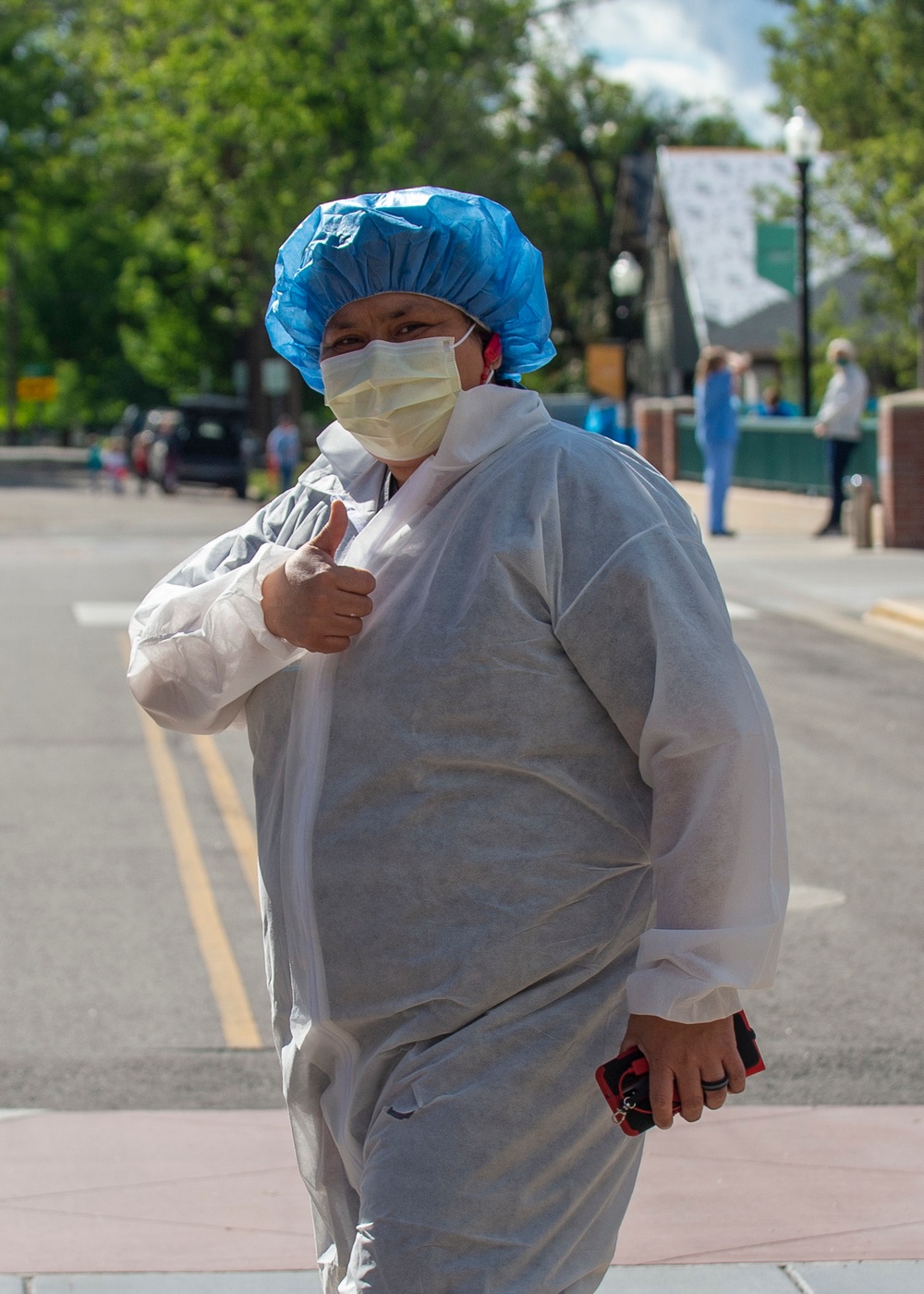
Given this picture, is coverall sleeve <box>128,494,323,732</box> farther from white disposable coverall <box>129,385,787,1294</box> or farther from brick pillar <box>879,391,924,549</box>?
brick pillar <box>879,391,924,549</box>

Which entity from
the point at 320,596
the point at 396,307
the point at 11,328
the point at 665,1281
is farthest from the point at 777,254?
the point at 11,328

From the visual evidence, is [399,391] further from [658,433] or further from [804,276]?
[658,433]

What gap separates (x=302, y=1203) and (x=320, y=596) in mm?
2108

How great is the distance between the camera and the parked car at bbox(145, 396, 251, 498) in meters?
40.7

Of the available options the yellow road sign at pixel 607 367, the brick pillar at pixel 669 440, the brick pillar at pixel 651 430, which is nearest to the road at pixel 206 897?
the brick pillar at pixel 669 440

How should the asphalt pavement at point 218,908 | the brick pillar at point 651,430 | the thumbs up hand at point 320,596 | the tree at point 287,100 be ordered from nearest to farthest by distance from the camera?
Answer: 1. the thumbs up hand at point 320,596
2. the asphalt pavement at point 218,908
3. the brick pillar at point 651,430
4. the tree at point 287,100

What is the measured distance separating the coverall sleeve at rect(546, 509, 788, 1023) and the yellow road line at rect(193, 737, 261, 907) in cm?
450

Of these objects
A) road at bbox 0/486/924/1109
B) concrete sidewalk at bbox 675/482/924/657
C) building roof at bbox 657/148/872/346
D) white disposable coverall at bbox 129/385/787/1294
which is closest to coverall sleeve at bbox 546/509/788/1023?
white disposable coverall at bbox 129/385/787/1294

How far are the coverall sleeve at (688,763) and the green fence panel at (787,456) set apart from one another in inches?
711

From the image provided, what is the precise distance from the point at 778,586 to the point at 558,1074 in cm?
1444

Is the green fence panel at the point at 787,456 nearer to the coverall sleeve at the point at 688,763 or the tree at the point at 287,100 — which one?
the tree at the point at 287,100

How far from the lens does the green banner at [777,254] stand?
936 inches

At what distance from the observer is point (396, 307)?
8.27 feet

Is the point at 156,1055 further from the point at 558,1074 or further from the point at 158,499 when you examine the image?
the point at 158,499
